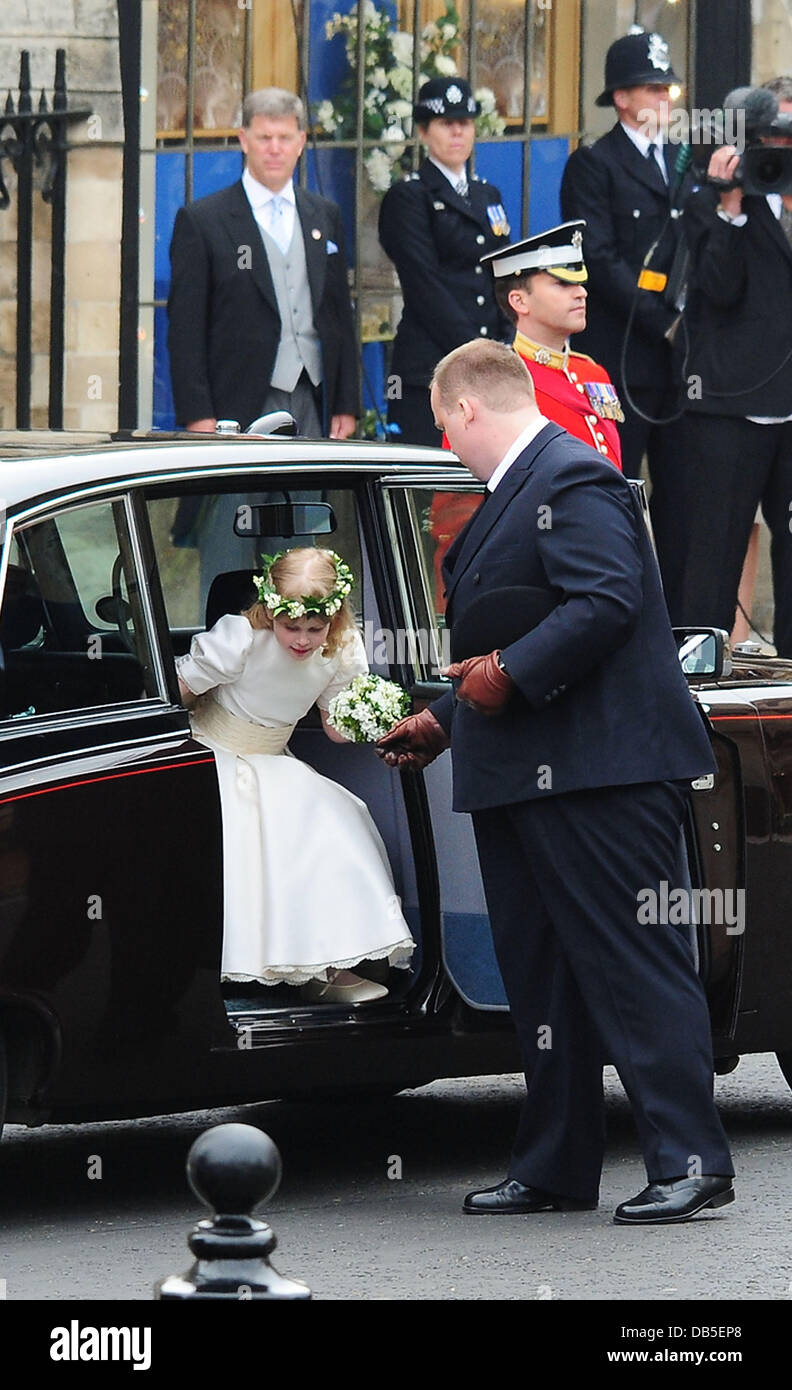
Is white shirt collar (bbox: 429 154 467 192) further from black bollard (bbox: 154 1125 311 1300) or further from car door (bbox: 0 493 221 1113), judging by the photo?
black bollard (bbox: 154 1125 311 1300)

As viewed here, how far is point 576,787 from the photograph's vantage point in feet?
19.9

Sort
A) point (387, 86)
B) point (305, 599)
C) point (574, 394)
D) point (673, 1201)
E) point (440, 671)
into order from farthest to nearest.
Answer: point (387, 86) < point (574, 394) < point (440, 671) < point (305, 599) < point (673, 1201)

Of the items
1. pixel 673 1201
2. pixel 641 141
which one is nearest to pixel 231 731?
pixel 673 1201

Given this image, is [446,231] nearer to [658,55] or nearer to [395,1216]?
[658,55]

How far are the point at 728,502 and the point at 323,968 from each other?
4.94m

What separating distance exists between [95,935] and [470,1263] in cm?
107

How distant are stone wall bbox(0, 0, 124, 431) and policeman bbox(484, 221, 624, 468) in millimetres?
5070

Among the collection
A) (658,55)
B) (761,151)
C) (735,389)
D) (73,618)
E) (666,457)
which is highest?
(658,55)

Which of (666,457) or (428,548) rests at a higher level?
(666,457)

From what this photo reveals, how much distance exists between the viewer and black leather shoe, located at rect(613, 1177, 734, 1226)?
6.08 meters

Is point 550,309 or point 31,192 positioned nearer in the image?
point 550,309

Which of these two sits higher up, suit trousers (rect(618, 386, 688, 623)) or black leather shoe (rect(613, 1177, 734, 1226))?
suit trousers (rect(618, 386, 688, 623))

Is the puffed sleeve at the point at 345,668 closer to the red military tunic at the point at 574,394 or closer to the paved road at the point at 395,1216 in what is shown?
the paved road at the point at 395,1216

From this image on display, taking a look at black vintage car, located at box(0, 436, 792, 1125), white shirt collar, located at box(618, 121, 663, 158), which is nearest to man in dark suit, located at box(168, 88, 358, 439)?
white shirt collar, located at box(618, 121, 663, 158)
